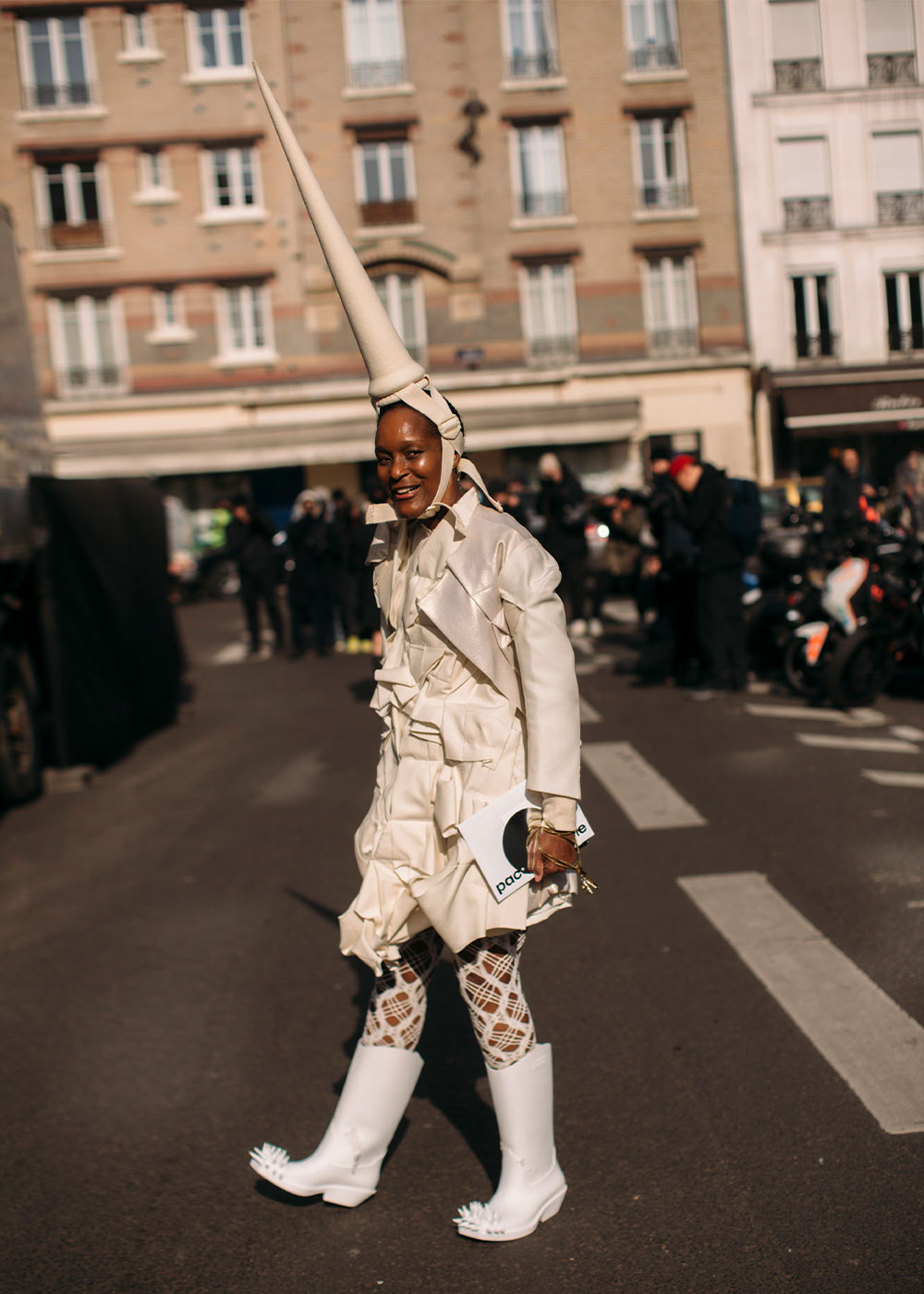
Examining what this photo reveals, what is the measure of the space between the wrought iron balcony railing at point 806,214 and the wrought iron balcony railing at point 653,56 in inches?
159

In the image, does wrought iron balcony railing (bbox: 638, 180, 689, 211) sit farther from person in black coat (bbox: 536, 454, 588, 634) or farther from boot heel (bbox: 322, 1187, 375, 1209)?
boot heel (bbox: 322, 1187, 375, 1209)

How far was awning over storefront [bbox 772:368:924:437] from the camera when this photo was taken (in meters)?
31.4

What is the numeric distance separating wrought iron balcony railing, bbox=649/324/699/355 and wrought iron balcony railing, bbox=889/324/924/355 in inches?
177

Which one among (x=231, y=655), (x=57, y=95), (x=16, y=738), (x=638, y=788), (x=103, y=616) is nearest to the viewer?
(x=638, y=788)

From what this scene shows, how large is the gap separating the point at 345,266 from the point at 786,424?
30552 mm

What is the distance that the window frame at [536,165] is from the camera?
103 feet

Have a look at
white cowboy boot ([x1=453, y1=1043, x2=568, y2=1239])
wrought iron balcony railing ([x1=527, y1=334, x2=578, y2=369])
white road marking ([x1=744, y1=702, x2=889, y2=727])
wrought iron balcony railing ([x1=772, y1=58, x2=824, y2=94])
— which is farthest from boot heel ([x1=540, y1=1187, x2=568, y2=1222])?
wrought iron balcony railing ([x1=527, y1=334, x2=578, y2=369])

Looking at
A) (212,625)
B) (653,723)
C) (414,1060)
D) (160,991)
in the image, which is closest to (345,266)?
(414,1060)

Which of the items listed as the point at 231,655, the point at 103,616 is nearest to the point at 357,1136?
the point at 103,616

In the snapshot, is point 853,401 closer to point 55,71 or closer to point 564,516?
point 55,71

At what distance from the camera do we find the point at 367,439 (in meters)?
32.4

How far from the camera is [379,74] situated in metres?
31.0

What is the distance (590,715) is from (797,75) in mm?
23430

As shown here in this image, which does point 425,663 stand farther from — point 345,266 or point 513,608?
point 345,266
